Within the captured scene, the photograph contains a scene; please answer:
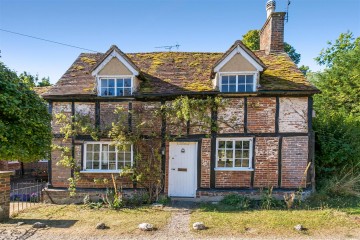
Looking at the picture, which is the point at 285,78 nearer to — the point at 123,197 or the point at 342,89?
the point at 123,197

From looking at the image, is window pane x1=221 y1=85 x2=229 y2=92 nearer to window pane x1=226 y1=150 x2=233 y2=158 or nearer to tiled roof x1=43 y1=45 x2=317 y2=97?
tiled roof x1=43 y1=45 x2=317 y2=97

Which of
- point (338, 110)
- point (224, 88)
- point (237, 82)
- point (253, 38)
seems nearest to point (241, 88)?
point (237, 82)

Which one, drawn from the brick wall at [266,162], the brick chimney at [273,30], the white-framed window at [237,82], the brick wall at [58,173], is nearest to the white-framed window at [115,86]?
the brick wall at [58,173]

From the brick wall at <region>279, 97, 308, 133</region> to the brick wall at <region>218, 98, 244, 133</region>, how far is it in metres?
1.66

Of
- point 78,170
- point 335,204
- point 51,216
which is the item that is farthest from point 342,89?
point 51,216

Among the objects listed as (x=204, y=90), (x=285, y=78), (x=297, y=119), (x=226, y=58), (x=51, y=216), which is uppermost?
(x=226, y=58)

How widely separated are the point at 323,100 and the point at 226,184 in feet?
44.1

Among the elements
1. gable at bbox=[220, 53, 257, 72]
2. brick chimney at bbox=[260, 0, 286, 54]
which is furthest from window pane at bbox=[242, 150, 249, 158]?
brick chimney at bbox=[260, 0, 286, 54]

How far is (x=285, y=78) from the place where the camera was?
10.5 metres

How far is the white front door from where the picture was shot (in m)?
10.1

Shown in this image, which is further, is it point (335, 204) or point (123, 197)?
point (123, 197)

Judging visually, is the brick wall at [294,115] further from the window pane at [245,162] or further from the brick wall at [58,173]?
the brick wall at [58,173]

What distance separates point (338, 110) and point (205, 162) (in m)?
13.4

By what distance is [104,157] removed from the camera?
1021 cm
